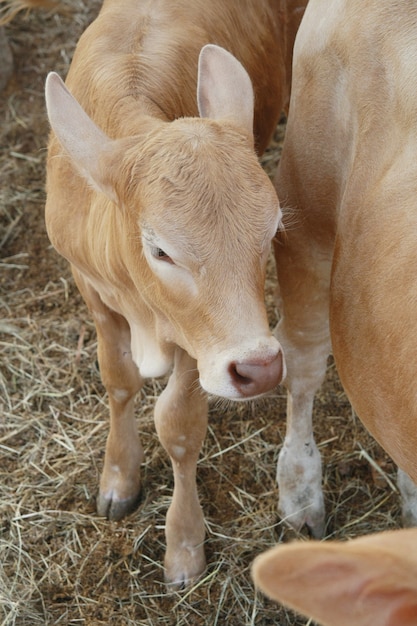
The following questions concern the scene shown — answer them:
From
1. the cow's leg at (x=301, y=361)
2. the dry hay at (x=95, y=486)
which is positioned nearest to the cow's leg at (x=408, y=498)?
the dry hay at (x=95, y=486)

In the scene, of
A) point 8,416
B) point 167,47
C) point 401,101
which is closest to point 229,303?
point 401,101

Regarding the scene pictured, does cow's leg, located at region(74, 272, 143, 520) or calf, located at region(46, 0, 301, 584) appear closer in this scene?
calf, located at region(46, 0, 301, 584)

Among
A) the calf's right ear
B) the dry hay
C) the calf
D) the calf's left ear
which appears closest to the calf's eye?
the calf

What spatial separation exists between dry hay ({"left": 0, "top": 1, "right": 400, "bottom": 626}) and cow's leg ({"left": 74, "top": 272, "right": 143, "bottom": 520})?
0.09 metres

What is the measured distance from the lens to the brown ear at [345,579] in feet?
4.55

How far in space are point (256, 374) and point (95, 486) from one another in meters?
1.70

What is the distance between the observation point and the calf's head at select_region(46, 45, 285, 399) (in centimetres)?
265

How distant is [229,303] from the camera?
2680 mm

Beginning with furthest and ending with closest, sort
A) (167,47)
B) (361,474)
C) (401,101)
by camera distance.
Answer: (361,474) → (167,47) → (401,101)

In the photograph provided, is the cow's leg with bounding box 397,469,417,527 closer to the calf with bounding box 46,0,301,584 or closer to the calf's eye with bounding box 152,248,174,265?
the calf with bounding box 46,0,301,584

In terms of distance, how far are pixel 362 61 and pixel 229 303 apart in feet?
2.97

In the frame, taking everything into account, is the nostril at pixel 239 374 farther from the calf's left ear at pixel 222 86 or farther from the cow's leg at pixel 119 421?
the cow's leg at pixel 119 421

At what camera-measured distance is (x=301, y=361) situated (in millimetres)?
3693

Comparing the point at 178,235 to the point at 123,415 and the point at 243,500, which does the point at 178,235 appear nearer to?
the point at 123,415
